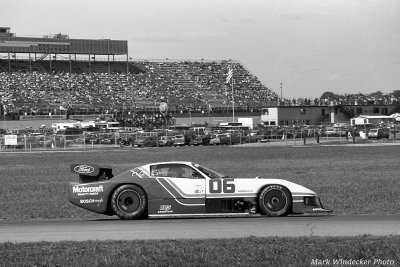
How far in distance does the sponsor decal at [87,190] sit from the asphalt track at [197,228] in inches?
24.6

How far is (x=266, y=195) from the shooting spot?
54.1ft

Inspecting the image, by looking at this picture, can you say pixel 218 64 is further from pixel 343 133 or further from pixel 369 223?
pixel 369 223

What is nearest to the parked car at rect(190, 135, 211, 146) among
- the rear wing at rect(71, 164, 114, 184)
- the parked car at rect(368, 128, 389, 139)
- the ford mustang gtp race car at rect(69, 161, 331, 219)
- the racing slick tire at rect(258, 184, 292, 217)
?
the parked car at rect(368, 128, 389, 139)

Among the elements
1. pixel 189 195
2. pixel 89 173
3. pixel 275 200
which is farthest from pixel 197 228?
pixel 89 173

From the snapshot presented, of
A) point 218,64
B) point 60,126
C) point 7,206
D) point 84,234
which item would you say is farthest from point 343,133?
point 84,234

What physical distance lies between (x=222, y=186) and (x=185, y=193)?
83 cm

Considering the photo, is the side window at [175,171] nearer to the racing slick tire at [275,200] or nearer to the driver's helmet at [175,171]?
the driver's helmet at [175,171]

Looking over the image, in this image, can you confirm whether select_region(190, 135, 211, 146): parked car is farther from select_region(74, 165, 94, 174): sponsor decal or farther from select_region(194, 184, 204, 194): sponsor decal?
select_region(194, 184, 204, 194): sponsor decal

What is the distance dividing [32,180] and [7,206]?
11.6 metres

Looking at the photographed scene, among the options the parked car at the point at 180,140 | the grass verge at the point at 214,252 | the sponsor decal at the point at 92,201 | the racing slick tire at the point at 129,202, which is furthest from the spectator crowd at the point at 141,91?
the grass verge at the point at 214,252

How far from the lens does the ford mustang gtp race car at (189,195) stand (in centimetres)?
1647

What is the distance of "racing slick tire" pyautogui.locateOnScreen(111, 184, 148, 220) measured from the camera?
54.9 feet

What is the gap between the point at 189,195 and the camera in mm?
16766

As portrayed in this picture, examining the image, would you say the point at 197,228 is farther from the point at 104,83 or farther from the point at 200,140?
the point at 104,83
